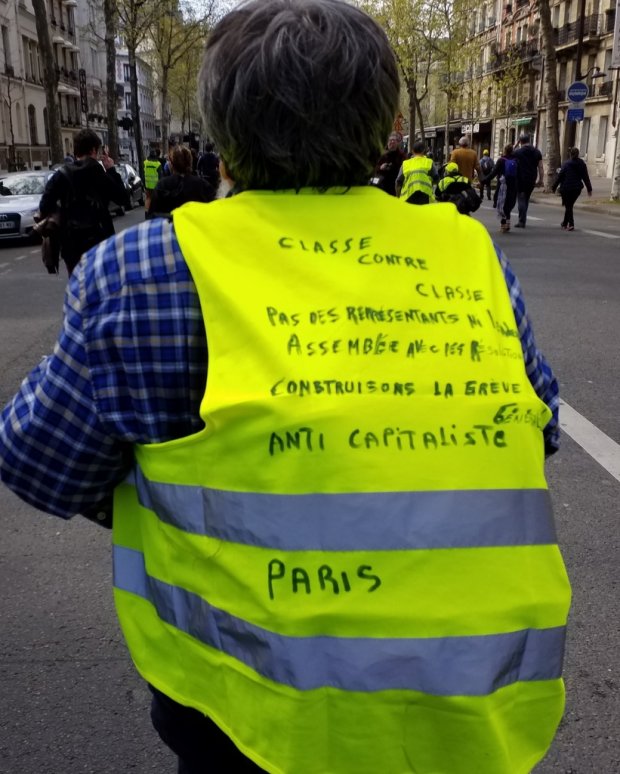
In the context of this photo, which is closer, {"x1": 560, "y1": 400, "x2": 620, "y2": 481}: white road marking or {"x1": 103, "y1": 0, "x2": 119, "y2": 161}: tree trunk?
{"x1": 560, "y1": 400, "x2": 620, "y2": 481}: white road marking

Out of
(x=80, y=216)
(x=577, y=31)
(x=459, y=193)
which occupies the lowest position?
(x=459, y=193)

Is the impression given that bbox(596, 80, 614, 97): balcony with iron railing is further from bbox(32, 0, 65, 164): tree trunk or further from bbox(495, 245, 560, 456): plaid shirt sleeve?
bbox(495, 245, 560, 456): plaid shirt sleeve

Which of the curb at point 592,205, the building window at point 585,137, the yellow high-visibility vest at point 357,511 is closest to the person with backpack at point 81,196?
the yellow high-visibility vest at point 357,511

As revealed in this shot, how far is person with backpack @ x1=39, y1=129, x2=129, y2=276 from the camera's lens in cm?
862

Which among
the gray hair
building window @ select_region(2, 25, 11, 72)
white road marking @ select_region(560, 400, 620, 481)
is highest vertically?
building window @ select_region(2, 25, 11, 72)

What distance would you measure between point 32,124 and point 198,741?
54606 mm

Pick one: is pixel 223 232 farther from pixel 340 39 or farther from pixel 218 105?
pixel 340 39

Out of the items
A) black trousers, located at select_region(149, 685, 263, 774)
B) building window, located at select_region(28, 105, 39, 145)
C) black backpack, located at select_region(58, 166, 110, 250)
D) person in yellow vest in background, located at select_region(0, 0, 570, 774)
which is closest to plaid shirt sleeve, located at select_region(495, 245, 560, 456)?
person in yellow vest in background, located at select_region(0, 0, 570, 774)

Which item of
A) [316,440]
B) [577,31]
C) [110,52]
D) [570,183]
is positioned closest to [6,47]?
[110,52]

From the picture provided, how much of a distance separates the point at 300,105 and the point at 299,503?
1.76 feet

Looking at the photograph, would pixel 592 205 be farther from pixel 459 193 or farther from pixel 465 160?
pixel 459 193

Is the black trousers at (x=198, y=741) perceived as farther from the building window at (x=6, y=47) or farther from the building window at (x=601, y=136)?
the building window at (x=601, y=136)

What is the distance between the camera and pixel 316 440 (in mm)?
1084

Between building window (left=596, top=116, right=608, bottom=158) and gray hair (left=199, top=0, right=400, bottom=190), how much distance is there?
51828 millimetres
